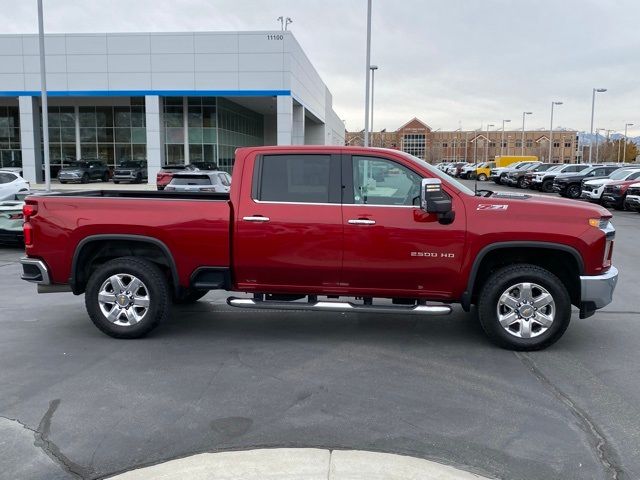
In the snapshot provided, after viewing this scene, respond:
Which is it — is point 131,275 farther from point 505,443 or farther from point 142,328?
point 505,443

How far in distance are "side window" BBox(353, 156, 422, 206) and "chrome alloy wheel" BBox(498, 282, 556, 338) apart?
4.32ft

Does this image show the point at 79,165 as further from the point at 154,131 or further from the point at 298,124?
the point at 298,124

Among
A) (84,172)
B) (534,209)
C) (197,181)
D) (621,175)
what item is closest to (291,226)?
(534,209)

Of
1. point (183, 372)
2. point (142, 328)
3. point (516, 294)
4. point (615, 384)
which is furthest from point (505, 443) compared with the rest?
point (142, 328)

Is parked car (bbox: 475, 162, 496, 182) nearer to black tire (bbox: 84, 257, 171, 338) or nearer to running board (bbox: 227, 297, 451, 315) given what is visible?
running board (bbox: 227, 297, 451, 315)

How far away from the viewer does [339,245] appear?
19.1 ft

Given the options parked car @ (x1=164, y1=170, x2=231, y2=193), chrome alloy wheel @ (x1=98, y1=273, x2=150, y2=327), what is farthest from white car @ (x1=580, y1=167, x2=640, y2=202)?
chrome alloy wheel @ (x1=98, y1=273, x2=150, y2=327)

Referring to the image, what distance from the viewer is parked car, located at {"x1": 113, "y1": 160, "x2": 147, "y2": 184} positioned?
1492 inches

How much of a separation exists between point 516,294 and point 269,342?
8.33 ft

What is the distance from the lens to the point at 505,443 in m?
3.93

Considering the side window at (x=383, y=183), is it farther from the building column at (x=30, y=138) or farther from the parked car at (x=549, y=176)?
the building column at (x=30, y=138)

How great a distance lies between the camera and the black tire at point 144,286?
20.2ft

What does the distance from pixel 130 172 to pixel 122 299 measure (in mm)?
33635

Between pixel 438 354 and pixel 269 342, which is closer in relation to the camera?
pixel 438 354
